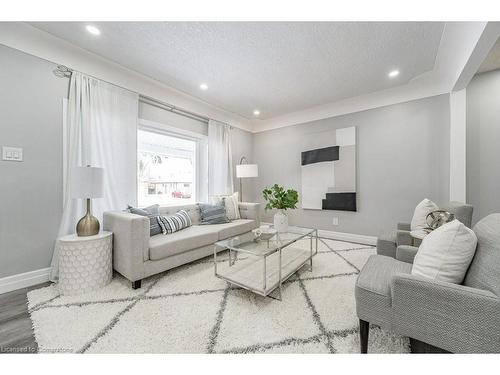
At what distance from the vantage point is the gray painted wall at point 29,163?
1823 mm

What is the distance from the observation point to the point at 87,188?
1.83 meters

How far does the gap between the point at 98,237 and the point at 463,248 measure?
8.54ft

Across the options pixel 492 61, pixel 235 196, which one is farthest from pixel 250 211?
pixel 492 61

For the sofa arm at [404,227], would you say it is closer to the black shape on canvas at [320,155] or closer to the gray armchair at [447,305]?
the gray armchair at [447,305]

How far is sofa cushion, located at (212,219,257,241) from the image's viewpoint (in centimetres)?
266

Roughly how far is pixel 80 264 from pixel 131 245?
434mm

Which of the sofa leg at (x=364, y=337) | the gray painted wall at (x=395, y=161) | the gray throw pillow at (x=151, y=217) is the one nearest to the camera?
the sofa leg at (x=364, y=337)

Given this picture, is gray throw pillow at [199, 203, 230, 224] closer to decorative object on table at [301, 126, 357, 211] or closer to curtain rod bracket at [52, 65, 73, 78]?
decorative object on table at [301, 126, 357, 211]

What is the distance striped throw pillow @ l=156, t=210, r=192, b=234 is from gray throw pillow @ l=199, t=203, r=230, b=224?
28cm

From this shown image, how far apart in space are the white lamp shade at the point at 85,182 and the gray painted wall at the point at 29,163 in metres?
0.53

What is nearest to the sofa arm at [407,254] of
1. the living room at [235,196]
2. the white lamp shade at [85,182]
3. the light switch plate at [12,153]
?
the living room at [235,196]

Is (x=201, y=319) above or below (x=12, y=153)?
below

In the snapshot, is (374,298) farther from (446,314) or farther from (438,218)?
(438,218)
